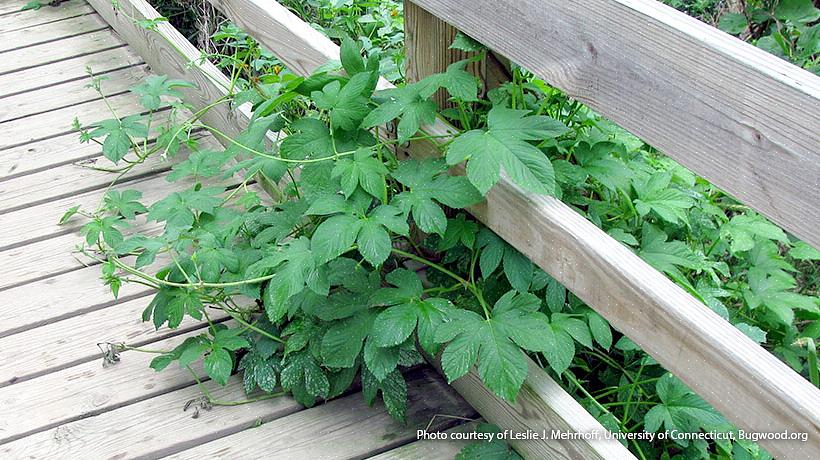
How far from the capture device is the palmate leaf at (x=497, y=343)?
1.65 metres

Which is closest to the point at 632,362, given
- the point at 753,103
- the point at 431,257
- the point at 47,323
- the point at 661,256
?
the point at 661,256

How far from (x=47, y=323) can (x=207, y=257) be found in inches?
24.6

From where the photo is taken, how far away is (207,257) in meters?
2.13

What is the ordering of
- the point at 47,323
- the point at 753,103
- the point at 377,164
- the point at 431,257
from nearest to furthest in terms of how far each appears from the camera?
the point at 753,103 → the point at 377,164 → the point at 431,257 → the point at 47,323

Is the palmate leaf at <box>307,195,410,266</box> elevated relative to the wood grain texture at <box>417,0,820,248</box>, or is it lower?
lower

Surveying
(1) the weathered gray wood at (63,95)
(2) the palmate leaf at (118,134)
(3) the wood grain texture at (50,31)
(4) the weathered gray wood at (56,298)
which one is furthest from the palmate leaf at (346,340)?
(3) the wood grain texture at (50,31)

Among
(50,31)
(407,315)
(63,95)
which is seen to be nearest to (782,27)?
(407,315)

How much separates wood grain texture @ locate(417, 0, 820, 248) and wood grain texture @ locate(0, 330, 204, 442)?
4.13 feet

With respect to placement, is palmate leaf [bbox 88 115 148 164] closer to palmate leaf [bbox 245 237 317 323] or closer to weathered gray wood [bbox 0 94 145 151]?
weathered gray wood [bbox 0 94 145 151]

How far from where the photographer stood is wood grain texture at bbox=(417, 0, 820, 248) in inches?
43.9

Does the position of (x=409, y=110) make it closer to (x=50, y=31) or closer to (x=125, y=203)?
(x=125, y=203)

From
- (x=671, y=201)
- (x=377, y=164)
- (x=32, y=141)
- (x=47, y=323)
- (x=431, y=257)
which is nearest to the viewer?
(x=377, y=164)

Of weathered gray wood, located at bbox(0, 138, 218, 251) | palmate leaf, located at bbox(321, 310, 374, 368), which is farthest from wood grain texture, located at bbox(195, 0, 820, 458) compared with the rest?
weathered gray wood, located at bbox(0, 138, 218, 251)

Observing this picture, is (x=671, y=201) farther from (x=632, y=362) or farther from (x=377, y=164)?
(x=377, y=164)
